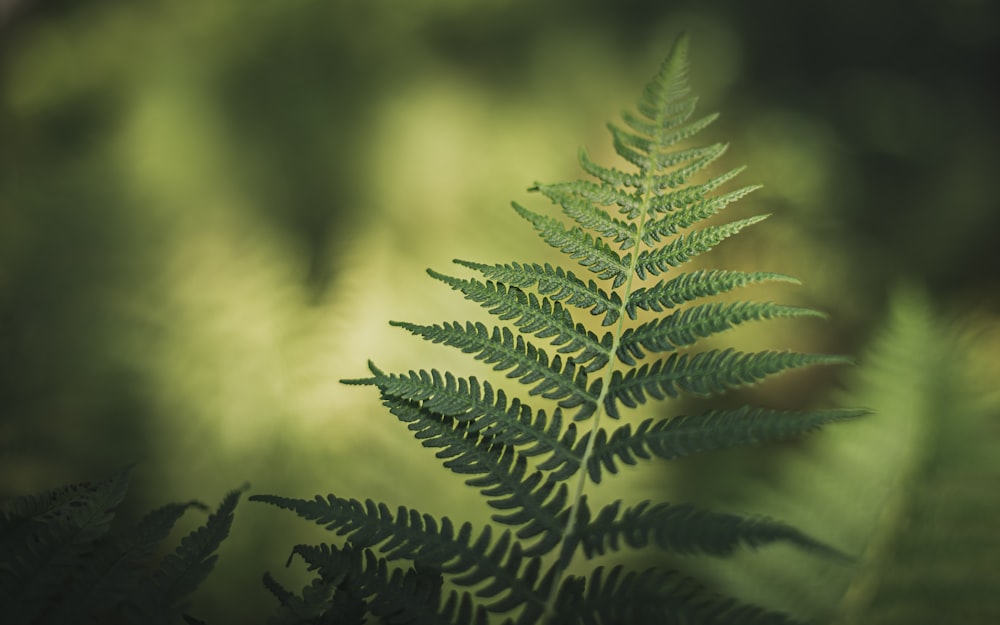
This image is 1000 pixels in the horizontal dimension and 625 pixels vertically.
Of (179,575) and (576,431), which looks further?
(576,431)

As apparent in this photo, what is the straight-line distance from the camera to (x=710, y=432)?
81 cm

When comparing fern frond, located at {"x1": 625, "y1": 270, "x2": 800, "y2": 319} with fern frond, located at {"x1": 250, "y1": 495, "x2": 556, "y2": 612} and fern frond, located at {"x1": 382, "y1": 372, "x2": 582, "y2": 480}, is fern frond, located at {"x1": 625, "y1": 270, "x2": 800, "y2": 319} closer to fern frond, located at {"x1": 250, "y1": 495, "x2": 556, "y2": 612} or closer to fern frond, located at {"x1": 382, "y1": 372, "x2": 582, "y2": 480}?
fern frond, located at {"x1": 382, "y1": 372, "x2": 582, "y2": 480}

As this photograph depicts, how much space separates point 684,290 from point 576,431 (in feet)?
0.88

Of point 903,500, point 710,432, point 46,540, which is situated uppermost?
point 903,500

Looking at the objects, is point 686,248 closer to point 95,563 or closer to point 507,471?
point 507,471

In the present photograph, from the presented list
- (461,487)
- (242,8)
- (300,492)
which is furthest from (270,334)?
(242,8)

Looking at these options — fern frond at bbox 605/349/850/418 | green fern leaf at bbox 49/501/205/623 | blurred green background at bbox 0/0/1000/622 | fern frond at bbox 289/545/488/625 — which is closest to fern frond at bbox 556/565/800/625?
fern frond at bbox 289/545/488/625

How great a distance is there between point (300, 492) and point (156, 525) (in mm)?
1241

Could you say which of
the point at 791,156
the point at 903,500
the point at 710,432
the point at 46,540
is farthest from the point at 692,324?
the point at 791,156

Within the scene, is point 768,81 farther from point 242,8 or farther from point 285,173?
point 242,8

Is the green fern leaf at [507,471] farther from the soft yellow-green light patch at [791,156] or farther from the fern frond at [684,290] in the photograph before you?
the soft yellow-green light patch at [791,156]

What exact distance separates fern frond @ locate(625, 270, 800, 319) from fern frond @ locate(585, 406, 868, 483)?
0.19 m

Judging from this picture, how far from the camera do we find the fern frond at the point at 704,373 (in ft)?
2.71

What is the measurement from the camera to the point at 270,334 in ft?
7.29
